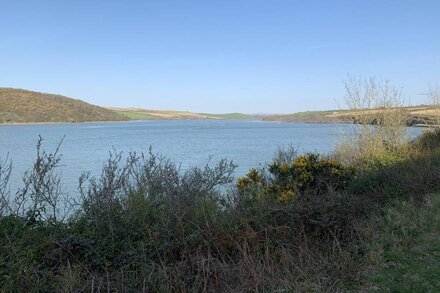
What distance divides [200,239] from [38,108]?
100m

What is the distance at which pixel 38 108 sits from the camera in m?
96.6

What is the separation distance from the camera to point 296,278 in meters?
5.30

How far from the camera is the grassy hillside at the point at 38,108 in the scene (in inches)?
3487

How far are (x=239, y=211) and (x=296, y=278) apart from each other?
2217mm

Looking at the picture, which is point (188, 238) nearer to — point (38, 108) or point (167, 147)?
point (167, 147)

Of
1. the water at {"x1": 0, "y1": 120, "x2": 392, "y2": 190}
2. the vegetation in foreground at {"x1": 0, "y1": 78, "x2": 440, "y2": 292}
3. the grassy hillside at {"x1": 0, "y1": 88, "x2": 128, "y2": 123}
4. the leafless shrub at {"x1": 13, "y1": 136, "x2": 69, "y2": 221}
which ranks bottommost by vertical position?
the water at {"x1": 0, "y1": 120, "x2": 392, "y2": 190}

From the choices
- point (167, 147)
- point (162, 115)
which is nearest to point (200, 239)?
point (167, 147)

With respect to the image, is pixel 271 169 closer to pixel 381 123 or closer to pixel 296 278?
pixel 296 278

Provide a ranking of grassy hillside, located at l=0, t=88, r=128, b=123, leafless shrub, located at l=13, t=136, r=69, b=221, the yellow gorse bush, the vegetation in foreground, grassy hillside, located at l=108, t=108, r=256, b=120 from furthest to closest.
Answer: grassy hillside, located at l=108, t=108, r=256, b=120 < grassy hillside, located at l=0, t=88, r=128, b=123 < the yellow gorse bush < leafless shrub, located at l=13, t=136, r=69, b=221 < the vegetation in foreground

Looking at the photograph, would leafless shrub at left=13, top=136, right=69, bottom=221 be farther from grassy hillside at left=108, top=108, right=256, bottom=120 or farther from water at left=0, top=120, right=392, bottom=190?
grassy hillside at left=108, top=108, right=256, bottom=120

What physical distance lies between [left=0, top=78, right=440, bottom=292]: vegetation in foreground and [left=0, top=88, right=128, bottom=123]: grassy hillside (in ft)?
287

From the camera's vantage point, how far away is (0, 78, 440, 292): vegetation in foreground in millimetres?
5176

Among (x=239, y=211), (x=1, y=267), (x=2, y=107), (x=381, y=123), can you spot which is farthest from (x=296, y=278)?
(x=2, y=107)

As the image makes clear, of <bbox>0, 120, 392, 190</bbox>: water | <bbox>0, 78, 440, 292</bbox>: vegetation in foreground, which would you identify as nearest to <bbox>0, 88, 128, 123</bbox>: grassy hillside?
<bbox>0, 120, 392, 190</bbox>: water
